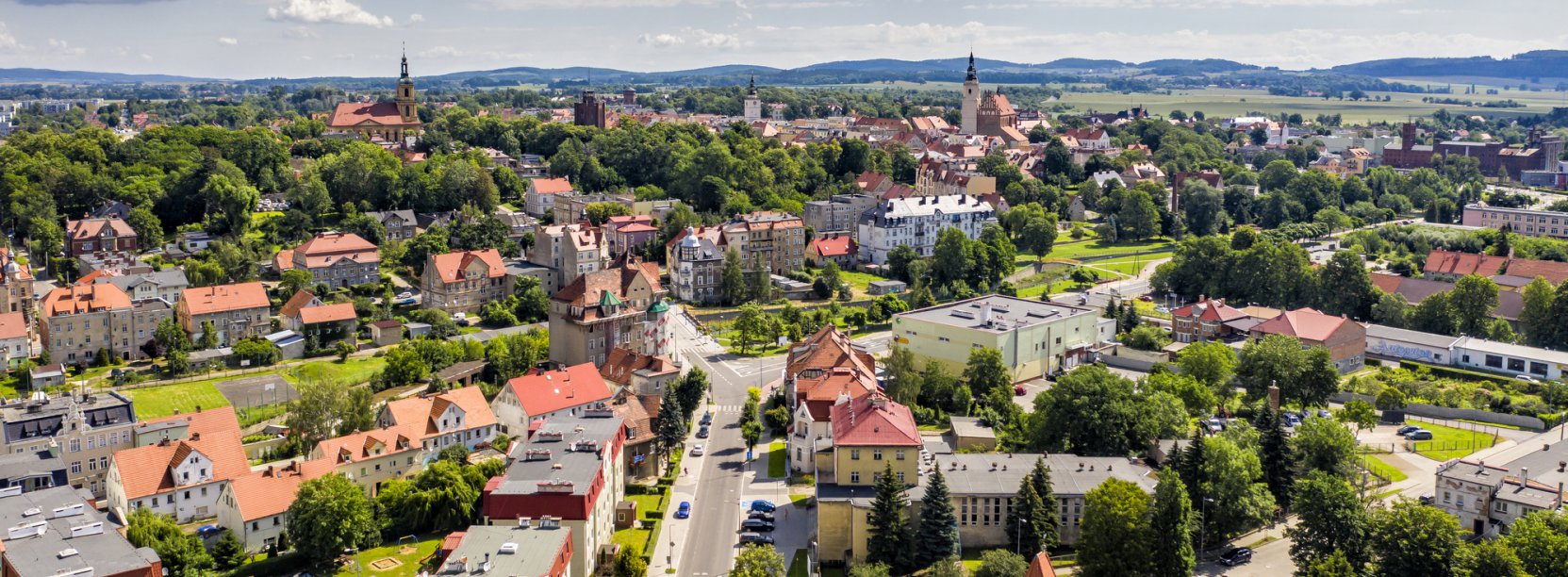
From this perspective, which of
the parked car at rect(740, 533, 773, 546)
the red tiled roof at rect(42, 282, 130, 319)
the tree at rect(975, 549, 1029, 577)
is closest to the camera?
the tree at rect(975, 549, 1029, 577)

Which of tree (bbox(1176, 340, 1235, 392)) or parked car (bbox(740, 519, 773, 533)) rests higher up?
tree (bbox(1176, 340, 1235, 392))

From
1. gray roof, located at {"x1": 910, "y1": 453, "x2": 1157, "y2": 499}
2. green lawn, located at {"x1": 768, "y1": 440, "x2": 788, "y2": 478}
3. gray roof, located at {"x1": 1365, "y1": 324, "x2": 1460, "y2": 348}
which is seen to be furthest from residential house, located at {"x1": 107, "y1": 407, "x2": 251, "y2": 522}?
gray roof, located at {"x1": 1365, "y1": 324, "x2": 1460, "y2": 348}

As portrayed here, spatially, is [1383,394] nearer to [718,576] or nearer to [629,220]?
[718,576]

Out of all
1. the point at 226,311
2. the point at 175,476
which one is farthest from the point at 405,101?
the point at 175,476

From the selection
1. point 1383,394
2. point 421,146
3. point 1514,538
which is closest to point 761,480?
point 1514,538

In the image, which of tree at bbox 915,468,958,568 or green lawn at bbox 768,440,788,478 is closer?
tree at bbox 915,468,958,568

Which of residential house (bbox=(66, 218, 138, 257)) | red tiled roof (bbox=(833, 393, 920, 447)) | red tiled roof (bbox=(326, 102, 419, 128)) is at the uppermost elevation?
red tiled roof (bbox=(326, 102, 419, 128))

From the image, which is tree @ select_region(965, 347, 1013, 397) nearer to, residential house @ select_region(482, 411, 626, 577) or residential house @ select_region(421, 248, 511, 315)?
residential house @ select_region(482, 411, 626, 577)

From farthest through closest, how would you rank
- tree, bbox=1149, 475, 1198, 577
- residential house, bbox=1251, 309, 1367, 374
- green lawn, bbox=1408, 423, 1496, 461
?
residential house, bbox=1251, 309, 1367, 374 < green lawn, bbox=1408, 423, 1496, 461 < tree, bbox=1149, 475, 1198, 577
